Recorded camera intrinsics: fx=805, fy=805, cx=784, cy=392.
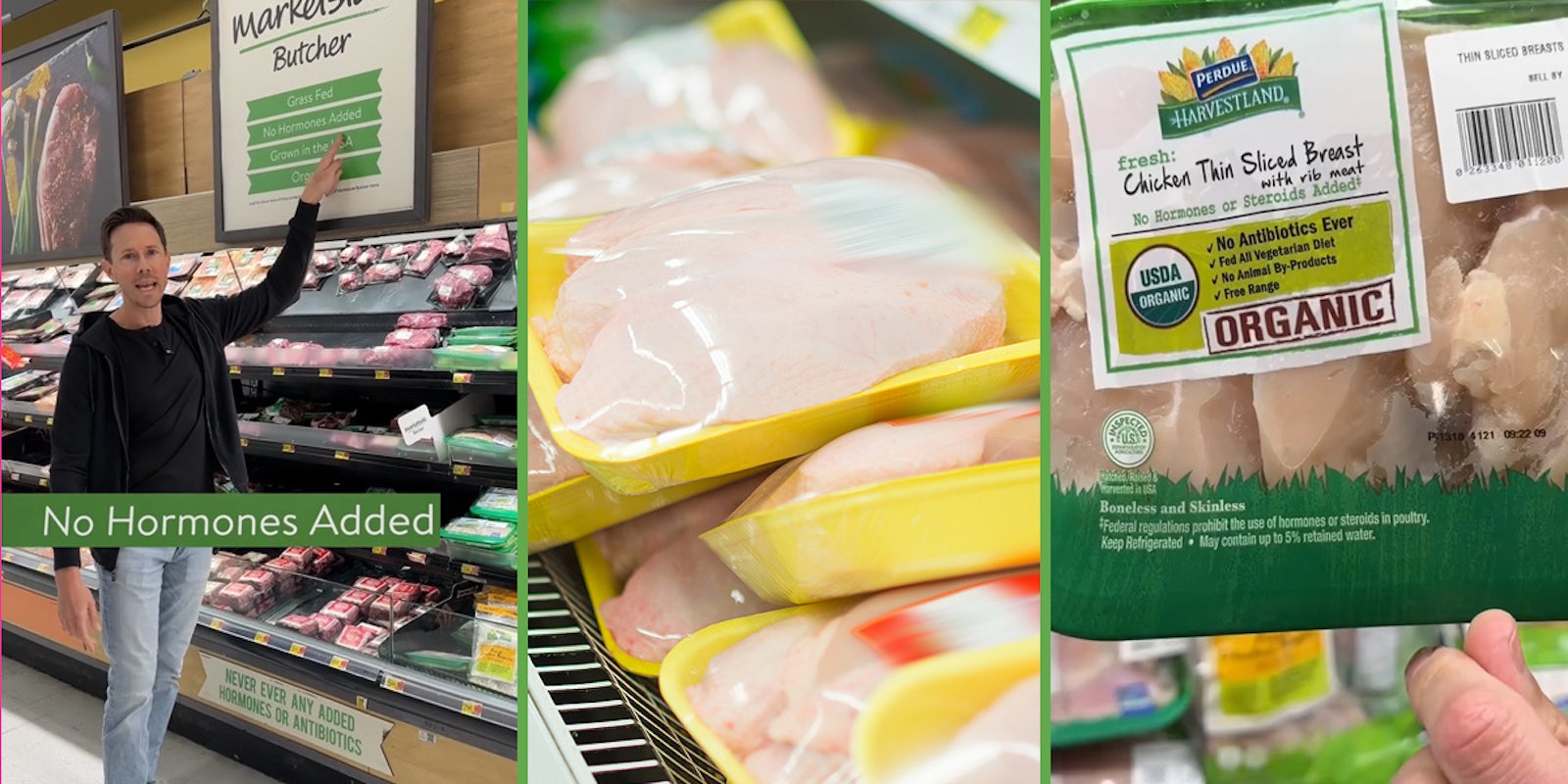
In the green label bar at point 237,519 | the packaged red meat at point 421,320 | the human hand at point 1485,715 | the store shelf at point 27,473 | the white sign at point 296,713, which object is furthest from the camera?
the store shelf at point 27,473

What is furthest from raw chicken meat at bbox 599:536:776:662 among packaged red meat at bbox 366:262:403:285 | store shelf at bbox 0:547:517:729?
packaged red meat at bbox 366:262:403:285

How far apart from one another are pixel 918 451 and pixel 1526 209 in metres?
0.76

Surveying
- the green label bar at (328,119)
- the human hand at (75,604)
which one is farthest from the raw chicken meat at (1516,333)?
the human hand at (75,604)

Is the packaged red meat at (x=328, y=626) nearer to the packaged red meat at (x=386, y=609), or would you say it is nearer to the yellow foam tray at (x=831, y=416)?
the packaged red meat at (x=386, y=609)

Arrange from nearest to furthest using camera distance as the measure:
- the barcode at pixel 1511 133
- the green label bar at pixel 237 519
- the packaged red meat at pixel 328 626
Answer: the barcode at pixel 1511 133, the green label bar at pixel 237 519, the packaged red meat at pixel 328 626

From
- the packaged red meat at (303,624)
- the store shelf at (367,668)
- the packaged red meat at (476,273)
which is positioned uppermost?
the packaged red meat at (476,273)

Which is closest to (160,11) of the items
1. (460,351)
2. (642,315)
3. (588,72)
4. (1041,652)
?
(460,351)

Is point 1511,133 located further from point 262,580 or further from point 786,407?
point 262,580

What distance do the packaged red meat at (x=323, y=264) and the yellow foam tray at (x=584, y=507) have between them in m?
0.87

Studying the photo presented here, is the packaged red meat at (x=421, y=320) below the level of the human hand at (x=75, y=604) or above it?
above

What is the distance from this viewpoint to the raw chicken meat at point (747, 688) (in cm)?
92

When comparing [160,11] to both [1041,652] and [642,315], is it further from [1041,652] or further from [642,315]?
[1041,652]

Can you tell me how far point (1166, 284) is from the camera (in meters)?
0.92

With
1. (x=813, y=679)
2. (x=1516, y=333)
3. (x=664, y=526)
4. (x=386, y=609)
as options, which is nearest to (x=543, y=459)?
(x=664, y=526)
